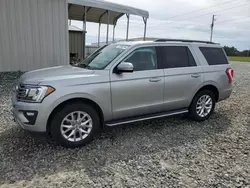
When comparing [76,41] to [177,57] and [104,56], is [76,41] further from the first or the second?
[177,57]

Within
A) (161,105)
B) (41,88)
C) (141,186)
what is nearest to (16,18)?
(41,88)

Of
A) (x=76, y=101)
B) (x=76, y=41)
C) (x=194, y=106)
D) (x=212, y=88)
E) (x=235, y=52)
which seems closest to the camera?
(x=76, y=101)

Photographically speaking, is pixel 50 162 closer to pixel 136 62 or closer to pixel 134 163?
pixel 134 163

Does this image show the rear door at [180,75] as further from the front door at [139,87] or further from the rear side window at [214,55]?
the rear side window at [214,55]

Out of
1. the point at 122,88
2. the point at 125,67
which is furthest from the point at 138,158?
the point at 125,67

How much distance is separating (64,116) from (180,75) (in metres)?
2.48

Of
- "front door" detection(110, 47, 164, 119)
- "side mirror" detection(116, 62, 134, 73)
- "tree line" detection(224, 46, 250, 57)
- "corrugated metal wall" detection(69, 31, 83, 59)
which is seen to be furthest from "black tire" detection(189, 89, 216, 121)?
"tree line" detection(224, 46, 250, 57)

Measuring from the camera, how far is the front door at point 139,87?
12.5 ft

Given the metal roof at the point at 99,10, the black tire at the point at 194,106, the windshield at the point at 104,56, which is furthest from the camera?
the metal roof at the point at 99,10

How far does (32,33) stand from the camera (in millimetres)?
9008

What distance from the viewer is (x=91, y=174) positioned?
2.91 metres

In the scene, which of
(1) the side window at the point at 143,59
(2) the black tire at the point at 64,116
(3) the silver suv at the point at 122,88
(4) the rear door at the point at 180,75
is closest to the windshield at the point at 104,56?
(3) the silver suv at the point at 122,88

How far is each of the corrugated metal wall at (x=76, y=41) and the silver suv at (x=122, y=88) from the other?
10.2 metres

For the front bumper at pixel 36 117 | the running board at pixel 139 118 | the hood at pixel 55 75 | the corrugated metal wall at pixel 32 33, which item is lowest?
the running board at pixel 139 118
